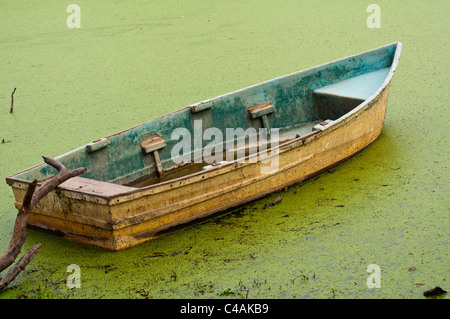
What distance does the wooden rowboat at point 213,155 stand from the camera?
3.26 m

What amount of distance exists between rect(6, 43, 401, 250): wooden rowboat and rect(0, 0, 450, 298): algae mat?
0.37ft

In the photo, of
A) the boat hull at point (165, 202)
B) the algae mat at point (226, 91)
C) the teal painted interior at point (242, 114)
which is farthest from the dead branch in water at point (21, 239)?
the teal painted interior at point (242, 114)

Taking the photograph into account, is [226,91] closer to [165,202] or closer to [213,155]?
[213,155]

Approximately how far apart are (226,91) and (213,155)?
131cm

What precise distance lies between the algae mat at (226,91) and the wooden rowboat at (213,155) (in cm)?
11

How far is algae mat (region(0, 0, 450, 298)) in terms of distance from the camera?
3.02m

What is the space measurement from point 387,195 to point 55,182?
1.86 metres

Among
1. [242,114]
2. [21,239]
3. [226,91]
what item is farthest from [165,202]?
[226,91]

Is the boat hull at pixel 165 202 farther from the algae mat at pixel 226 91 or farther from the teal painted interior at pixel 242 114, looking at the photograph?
the teal painted interior at pixel 242 114

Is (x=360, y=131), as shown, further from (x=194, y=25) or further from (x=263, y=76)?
(x=194, y=25)

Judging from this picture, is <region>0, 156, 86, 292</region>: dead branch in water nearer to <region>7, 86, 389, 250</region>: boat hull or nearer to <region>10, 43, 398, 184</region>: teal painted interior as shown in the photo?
<region>7, 86, 389, 250</region>: boat hull

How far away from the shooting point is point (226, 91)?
5.45 metres

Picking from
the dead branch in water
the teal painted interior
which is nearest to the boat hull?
the dead branch in water
